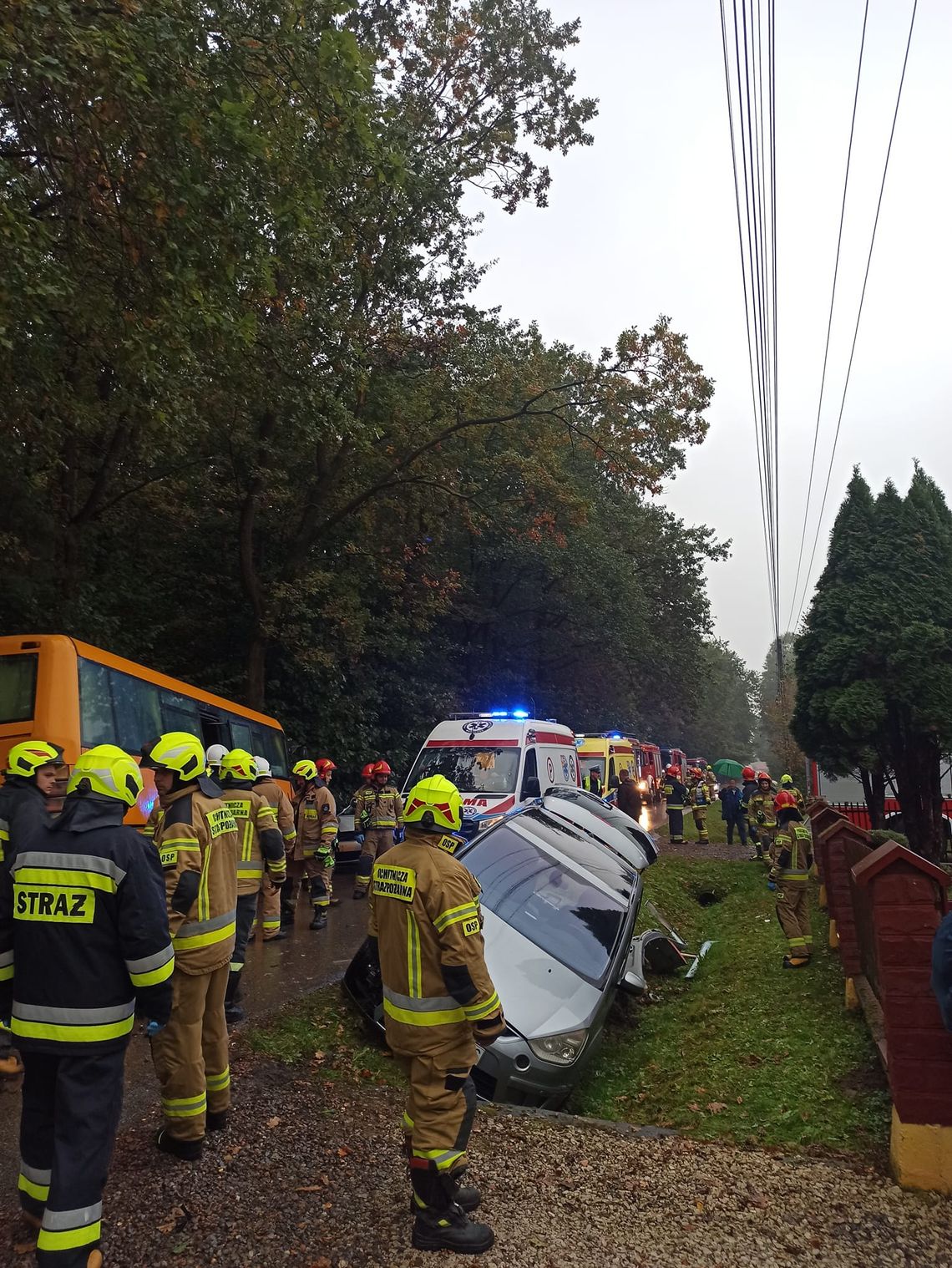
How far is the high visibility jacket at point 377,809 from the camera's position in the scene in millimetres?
11164

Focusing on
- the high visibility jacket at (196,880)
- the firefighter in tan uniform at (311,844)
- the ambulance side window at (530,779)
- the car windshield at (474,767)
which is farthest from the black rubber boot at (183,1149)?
the ambulance side window at (530,779)

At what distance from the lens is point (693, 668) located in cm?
3547

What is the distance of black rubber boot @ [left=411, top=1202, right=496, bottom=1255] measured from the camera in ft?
11.4

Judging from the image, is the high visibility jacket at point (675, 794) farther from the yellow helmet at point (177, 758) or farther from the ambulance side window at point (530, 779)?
the yellow helmet at point (177, 758)

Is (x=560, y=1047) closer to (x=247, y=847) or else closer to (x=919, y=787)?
(x=247, y=847)

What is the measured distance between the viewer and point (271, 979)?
7656 mm

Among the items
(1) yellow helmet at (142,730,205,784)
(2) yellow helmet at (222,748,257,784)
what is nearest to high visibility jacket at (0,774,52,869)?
(1) yellow helmet at (142,730,205,784)

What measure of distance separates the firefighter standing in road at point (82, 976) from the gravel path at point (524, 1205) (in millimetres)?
524

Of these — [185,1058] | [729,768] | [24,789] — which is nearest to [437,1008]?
[185,1058]

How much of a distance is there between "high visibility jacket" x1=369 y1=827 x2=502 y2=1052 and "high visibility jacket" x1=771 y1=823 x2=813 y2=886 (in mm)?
5727

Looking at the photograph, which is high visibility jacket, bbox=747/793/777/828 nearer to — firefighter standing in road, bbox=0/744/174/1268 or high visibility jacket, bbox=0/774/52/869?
high visibility jacket, bbox=0/774/52/869

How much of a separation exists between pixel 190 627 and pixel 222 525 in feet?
7.53

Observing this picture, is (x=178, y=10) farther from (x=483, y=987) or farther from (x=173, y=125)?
(x=483, y=987)

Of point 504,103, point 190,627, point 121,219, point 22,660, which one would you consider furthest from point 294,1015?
point 504,103
